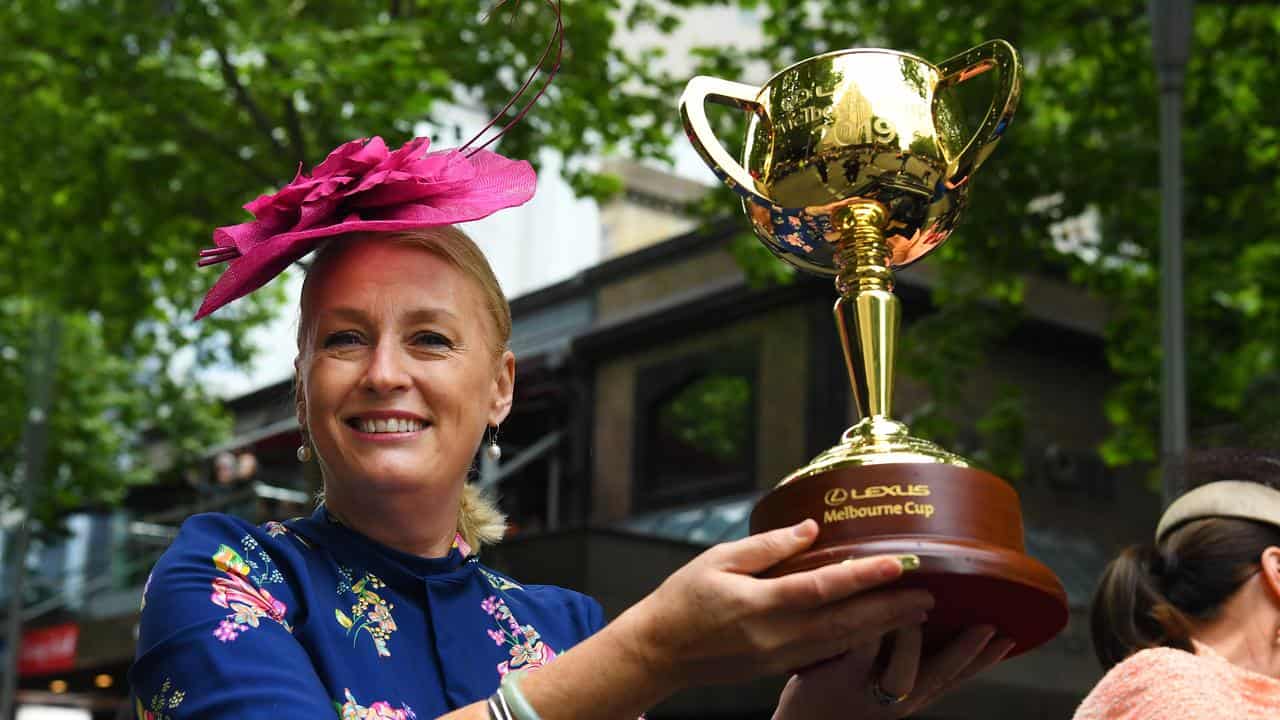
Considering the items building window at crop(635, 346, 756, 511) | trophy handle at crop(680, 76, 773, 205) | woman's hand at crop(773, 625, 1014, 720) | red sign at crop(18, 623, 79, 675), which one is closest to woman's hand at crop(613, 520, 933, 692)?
woman's hand at crop(773, 625, 1014, 720)

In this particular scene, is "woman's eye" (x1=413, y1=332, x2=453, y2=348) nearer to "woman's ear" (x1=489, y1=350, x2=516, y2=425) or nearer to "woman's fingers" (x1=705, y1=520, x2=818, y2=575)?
"woman's ear" (x1=489, y1=350, x2=516, y2=425)

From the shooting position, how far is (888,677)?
6.09 ft

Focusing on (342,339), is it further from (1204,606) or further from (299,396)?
(1204,606)

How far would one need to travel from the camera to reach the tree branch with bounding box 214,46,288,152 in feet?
31.6

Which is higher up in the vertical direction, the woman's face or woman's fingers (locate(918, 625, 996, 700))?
the woman's face

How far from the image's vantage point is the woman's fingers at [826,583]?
1.48 m

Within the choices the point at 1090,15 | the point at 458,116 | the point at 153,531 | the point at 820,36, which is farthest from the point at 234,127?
the point at 153,531

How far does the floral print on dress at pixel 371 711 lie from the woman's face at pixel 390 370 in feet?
0.92

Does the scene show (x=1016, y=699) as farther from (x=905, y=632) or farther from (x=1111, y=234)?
(x=905, y=632)

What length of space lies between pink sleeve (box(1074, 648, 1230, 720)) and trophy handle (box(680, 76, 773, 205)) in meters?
1.33

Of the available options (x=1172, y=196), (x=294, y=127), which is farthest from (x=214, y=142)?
(x=1172, y=196)

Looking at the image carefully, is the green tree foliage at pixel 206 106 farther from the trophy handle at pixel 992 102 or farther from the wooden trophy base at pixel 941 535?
the wooden trophy base at pixel 941 535

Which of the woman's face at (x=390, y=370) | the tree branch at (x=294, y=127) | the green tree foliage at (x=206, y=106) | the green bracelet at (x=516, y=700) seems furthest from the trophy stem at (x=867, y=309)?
the tree branch at (x=294, y=127)

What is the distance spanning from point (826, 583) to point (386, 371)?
685mm
